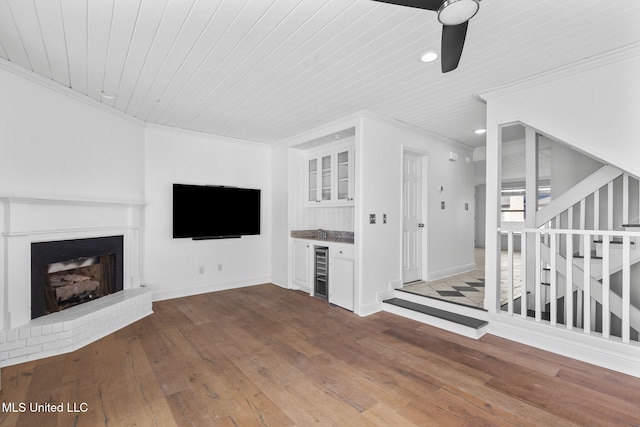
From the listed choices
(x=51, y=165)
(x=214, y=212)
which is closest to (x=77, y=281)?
(x=51, y=165)

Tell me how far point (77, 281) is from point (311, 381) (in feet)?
9.66

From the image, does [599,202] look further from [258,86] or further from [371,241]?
[258,86]

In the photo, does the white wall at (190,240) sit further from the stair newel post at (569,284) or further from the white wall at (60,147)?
the stair newel post at (569,284)

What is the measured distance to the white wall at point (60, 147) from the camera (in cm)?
270

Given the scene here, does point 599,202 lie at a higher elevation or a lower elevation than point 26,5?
lower

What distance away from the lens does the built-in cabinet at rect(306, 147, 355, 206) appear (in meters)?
4.55

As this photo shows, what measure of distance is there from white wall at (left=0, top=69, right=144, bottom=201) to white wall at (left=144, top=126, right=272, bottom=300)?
409 mm

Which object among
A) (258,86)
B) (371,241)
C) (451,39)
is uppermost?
(258,86)

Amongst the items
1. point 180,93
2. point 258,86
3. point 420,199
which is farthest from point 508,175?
point 180,93

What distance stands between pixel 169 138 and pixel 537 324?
5238 millimetres

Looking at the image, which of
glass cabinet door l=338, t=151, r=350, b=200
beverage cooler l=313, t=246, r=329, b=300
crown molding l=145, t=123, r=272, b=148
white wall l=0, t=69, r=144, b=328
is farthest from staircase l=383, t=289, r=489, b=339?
white wall l=0, t=69, r=144, b=328

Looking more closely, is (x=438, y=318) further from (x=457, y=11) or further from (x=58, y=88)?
(x=58, y=88)

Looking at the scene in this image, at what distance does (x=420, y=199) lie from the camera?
4.82 m

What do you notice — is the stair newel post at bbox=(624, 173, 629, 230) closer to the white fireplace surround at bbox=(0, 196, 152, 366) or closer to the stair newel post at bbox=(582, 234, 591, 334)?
the stair newel post at bbox=(582, 234, 591, 334)
